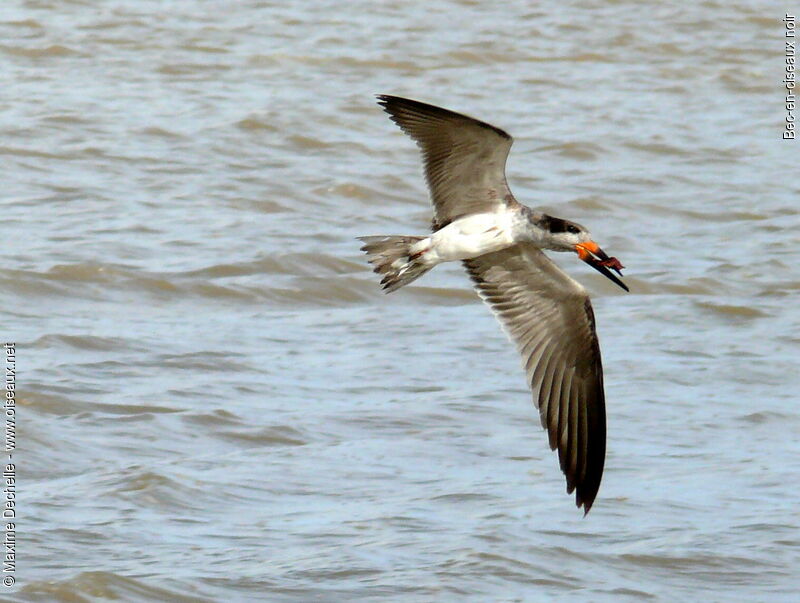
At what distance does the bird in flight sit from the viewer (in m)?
5.75

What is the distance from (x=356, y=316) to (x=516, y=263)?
2573 mm

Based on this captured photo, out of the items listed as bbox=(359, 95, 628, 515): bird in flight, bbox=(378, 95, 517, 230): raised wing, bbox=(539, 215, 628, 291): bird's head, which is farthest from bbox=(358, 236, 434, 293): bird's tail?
bbox=(539, 215, 628, 291): bird's head

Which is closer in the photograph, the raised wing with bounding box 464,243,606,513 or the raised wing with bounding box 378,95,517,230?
the raised wing with bounding box 378,95,517,230

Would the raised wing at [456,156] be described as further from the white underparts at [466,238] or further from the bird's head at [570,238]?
the bird's head at [570,238]

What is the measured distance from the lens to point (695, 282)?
952 centimetres

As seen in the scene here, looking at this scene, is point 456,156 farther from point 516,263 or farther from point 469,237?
point 516,263

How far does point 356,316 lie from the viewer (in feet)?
28.8

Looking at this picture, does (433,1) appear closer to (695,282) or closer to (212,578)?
(695,282)

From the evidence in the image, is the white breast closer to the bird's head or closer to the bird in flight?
the bird in flight

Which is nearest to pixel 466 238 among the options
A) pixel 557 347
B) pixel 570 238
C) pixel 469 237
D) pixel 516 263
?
pixel 469 237

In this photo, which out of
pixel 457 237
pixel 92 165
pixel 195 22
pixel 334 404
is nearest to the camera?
pixel 457 237

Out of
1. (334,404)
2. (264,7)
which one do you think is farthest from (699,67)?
(334,404)

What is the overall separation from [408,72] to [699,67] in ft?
8.76

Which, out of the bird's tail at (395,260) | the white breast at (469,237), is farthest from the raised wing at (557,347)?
the bird's tail at (395,260)
